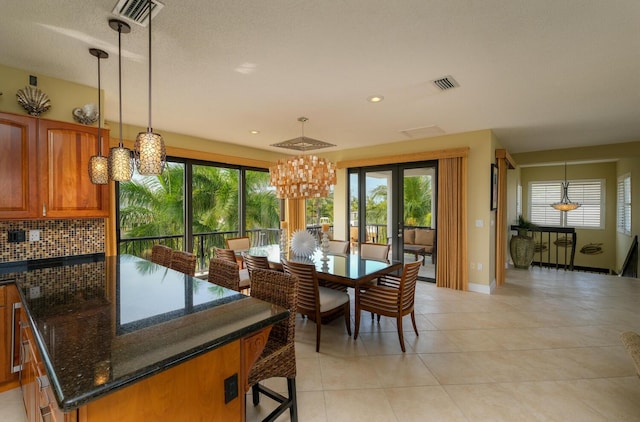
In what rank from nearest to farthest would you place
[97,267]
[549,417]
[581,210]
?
[549,417]
[97,267]
[581,210]

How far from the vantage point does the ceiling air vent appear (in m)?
2.73

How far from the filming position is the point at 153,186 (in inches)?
185

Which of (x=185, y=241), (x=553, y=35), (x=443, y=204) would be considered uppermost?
(x=553, y=35)

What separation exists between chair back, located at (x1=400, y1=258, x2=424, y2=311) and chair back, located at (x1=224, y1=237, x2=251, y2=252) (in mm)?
2545

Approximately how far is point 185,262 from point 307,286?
115 cm

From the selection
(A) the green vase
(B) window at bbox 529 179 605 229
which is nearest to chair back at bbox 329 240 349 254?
(A) the green vase

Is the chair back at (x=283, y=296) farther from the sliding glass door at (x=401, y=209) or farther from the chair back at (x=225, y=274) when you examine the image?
the sliding glass door at (x=401, y=209)

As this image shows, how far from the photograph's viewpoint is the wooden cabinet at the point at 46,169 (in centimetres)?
235

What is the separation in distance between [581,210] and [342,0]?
9.80 m

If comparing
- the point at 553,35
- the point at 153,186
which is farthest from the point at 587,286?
the point at 153,186

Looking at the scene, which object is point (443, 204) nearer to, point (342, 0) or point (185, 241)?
point (342, 0)

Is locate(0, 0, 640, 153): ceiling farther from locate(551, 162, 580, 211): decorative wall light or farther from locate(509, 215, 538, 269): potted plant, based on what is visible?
locate(551, 162, 580, 211): decorative wall light

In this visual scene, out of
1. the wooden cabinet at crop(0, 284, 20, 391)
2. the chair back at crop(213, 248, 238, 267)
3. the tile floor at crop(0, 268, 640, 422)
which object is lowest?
the tile floor at crop(0, 268, 640, 422)

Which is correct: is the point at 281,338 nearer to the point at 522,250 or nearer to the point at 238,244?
the point at 238,244
